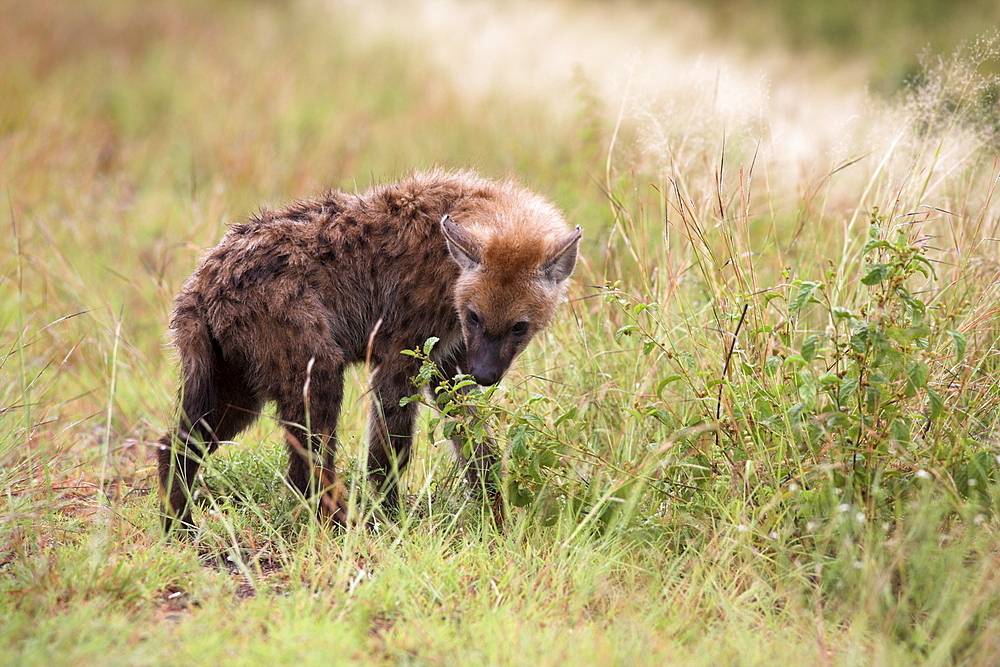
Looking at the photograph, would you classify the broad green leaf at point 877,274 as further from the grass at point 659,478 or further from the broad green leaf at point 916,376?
the broad green leaf at point 916,376

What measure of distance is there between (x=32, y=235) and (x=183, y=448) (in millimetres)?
3460

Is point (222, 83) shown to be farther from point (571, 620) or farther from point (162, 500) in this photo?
point (571, 620)

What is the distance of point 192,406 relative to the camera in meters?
3.81

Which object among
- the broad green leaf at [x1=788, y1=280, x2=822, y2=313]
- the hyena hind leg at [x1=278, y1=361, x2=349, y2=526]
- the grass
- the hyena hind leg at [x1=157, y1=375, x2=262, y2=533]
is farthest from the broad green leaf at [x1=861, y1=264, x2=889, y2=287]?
the hyena hind leg at [x1=157, y1=375, x2=262, y2=533]

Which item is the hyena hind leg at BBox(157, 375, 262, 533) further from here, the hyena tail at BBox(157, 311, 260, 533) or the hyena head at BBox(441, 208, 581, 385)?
the hyena head at BBox(441, 208, 581, 385)

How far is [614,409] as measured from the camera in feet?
14.3

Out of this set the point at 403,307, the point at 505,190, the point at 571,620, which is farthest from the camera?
the point at 505,190

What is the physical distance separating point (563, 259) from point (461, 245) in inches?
19.0

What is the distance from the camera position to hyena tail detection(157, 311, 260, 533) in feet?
12.5

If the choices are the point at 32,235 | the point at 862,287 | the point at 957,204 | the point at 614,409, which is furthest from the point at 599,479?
the point at 32,235

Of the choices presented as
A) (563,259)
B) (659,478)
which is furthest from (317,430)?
(659,478)

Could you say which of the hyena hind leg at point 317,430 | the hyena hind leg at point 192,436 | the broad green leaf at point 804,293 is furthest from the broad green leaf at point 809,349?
the hyena hind leg at point 192,436

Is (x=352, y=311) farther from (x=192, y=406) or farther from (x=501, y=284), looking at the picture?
(x=192, y=406)

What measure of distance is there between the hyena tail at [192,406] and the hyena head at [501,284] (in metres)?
1.04
